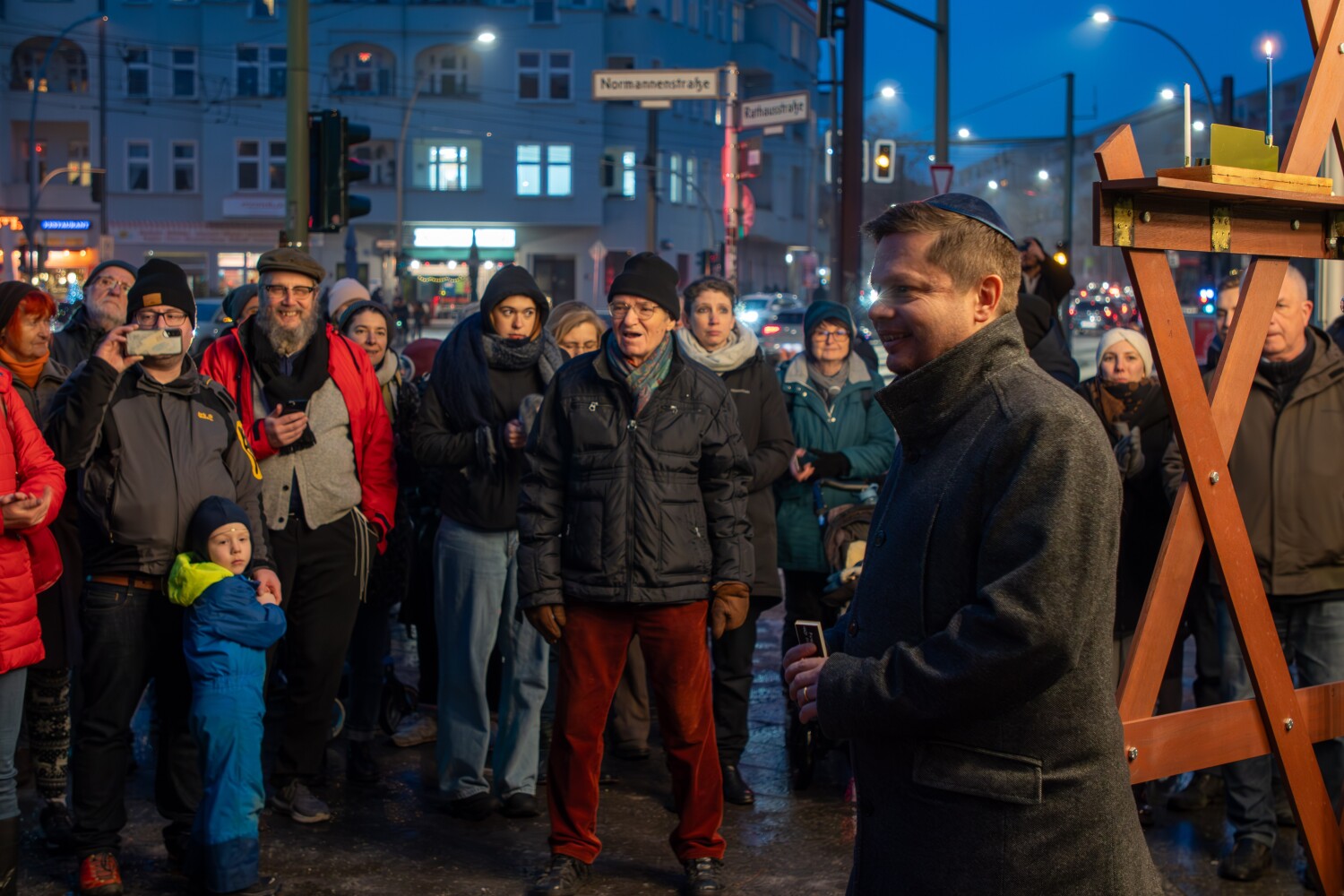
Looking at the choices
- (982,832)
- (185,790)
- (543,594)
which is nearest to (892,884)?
(982,832)

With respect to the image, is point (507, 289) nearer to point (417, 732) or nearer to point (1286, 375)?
point (417, 732)

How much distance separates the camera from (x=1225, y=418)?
11.6ft

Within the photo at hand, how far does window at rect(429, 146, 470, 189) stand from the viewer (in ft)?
189

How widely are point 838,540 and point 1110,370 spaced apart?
1.41m

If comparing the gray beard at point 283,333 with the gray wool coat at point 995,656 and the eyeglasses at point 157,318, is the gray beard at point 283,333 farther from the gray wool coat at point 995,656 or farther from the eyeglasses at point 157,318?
the gray wool coat at point 995,656

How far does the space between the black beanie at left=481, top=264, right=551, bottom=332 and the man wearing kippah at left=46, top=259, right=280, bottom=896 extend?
1409 millimetres

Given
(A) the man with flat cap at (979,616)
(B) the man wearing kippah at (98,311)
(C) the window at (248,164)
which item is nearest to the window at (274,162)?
(C) the window at (248,164)

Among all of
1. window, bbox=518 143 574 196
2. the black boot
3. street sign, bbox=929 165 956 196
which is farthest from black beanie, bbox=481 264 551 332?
window, bbox=518 143 574 196

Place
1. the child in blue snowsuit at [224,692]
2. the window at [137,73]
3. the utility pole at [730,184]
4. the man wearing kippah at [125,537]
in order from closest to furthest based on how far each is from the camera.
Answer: the child in blue snowsuit at [224,692]
the man wearing kippah at [125,537]
the utility pole at [730,184]
the window at [137,73]

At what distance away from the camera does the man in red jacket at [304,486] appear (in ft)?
19.5

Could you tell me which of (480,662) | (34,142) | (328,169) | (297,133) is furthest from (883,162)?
(34,142)

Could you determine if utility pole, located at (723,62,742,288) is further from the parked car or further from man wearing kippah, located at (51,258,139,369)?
the parked car

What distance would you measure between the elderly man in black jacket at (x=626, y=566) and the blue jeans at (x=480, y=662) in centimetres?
85

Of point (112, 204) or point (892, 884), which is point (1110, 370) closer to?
point (892, 884)
